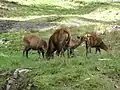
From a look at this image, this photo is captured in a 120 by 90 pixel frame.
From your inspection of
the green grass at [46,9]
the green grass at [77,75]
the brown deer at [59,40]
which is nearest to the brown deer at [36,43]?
the brown deer at [59,40]

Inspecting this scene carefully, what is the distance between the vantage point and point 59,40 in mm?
11672

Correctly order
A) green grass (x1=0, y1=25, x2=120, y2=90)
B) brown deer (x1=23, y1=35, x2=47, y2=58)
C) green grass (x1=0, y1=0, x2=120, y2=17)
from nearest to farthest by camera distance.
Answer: green grass (x1=0, y1=25, x2=120, y2=90), brown deer (x1=23, y1=35, x2=47, y2=58), green grass (x1=0, y1=0, x2=120, y2=17)

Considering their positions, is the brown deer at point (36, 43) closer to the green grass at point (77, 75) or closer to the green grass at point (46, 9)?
the green grass at point (77, 75)

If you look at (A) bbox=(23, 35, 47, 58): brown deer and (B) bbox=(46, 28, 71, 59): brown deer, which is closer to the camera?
(B) bbox=(46, 28, 71, 59): brown deer

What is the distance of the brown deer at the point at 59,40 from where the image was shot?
11.5 meters

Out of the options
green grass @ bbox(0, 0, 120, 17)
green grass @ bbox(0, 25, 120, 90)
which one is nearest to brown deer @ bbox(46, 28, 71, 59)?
green grass @ bbox(0, 25, 120, 90)

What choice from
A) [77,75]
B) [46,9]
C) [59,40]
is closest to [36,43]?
[59,40]

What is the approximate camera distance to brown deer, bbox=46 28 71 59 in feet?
37.7

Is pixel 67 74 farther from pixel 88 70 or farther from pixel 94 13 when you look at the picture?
pixel 94 13

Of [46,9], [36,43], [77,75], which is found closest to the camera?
[77,75]

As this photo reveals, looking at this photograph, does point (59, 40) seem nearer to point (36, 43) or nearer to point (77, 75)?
point (77, 75)

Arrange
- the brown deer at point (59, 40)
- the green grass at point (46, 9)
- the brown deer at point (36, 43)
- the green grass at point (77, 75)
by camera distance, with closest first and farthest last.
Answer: the green grass at point (77, 75) → the brown deer at point (59, 40) → the brown deer at point (36, 43) → the green grass at point (46, 9)

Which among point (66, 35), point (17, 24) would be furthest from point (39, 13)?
point (66, 35)

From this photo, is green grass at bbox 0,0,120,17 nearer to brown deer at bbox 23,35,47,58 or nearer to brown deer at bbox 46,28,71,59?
brown deer at bbox 23,35,47,58
